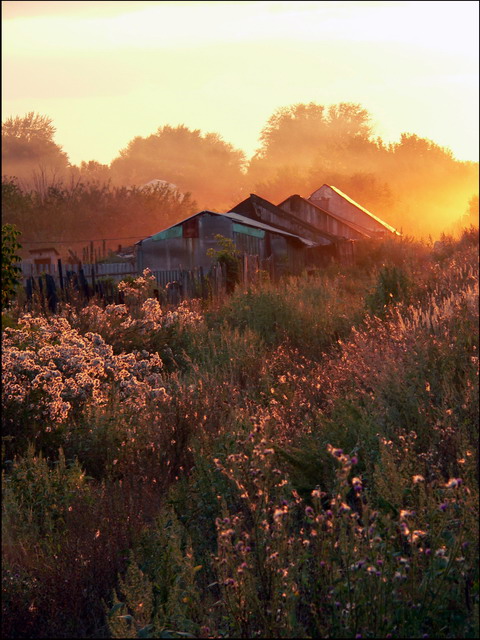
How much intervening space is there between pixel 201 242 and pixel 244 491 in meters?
27.5

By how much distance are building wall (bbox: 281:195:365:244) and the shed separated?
6.99 m

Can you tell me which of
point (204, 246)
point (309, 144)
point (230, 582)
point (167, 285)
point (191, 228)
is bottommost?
point (230, 582)

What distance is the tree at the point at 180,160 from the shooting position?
286ft

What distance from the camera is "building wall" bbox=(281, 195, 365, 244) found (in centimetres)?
3919

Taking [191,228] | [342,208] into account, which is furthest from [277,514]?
[342,208]

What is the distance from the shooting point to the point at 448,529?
4.38m

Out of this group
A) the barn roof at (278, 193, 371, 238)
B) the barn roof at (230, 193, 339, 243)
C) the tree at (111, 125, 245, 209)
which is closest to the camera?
the barn roof at (230, 193, 339, 243)

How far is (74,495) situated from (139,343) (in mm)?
5576

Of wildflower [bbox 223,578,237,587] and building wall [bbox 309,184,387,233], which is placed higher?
building wall [bbox 309,184,387,233]

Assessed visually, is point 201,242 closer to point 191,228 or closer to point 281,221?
point 191,228

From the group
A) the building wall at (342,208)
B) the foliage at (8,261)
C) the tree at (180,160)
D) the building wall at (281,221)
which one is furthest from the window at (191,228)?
the tree at (180,160)

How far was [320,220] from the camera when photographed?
129 ft

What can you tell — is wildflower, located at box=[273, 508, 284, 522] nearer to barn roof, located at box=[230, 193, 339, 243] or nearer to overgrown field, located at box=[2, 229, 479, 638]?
overgrown field, located at box=[2, 229, 479, 638]

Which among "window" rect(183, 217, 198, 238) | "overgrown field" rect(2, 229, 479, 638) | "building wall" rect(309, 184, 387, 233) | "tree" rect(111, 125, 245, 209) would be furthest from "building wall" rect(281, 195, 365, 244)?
"tree" rect(111, 125, 245, 209)
